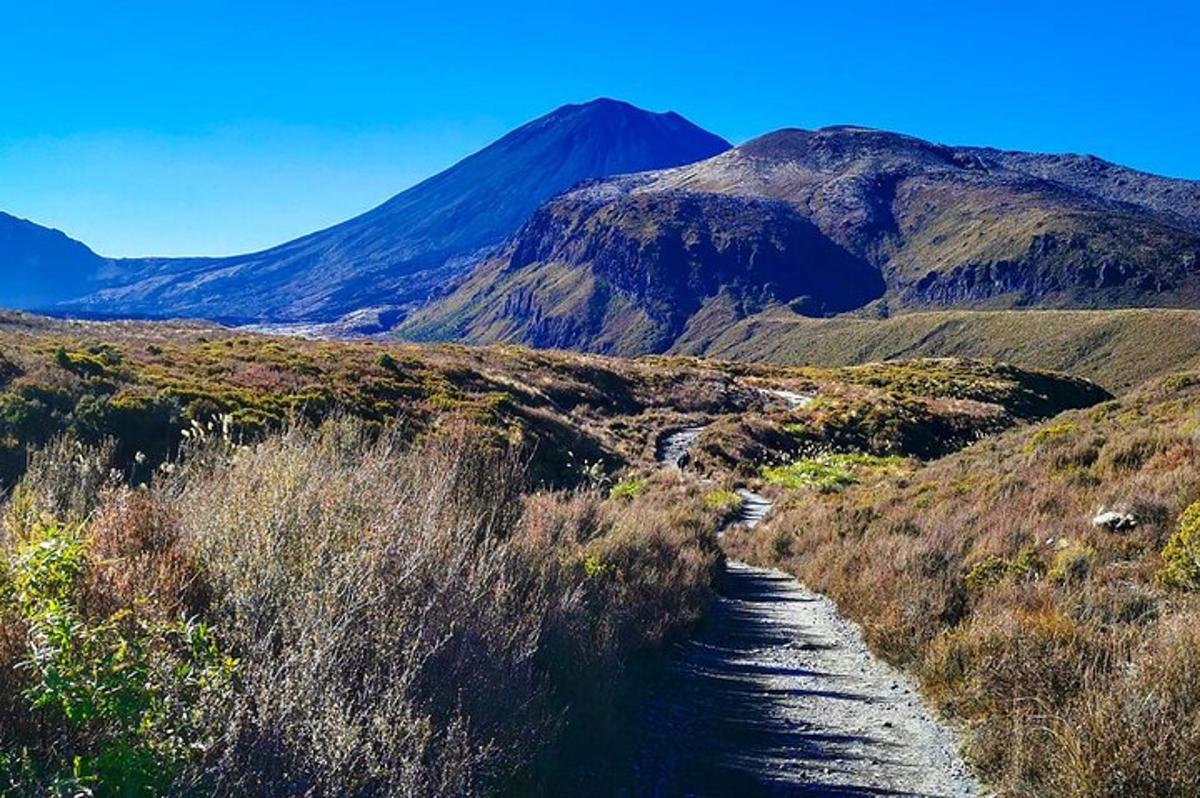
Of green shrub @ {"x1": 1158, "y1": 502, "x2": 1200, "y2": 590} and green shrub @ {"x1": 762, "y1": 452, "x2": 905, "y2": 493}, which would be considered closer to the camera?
green shrub @ {"x1": 1158, "y1": 502, "x2": 1200, "y2": 590}

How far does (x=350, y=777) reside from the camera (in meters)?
3.25

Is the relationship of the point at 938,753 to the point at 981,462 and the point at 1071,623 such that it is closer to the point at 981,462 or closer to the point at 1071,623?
the point at 1071,623

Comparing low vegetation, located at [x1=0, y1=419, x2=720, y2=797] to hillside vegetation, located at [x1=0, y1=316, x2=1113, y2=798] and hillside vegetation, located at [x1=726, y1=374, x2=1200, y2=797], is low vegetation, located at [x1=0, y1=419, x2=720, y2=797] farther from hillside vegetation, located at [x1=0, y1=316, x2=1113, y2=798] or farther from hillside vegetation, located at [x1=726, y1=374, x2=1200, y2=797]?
hillside vegetation, located at [x1=726, y1=374, x2=1200, y2=797]

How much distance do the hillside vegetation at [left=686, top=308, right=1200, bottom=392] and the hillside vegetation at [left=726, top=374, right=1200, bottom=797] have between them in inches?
4506

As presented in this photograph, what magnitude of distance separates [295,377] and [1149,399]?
79.5ft

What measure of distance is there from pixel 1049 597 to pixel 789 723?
2.45 meters

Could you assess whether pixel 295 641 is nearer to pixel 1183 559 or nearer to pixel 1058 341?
pixel 1183 559

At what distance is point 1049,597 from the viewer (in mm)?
7164

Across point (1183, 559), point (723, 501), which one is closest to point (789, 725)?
point (1183, 559)

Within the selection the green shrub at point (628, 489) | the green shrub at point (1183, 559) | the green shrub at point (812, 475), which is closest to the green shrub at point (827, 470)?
the green shrub at point (812, 475)

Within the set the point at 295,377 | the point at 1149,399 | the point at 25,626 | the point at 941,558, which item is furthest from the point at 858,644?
the point at 295,377

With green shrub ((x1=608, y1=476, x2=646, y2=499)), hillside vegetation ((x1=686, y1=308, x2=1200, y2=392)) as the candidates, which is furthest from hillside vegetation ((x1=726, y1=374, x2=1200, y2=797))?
hillside vegetation ((x1=686, y1=308, x2=1200, y2=392))

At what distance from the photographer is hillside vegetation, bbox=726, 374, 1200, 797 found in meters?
4.50

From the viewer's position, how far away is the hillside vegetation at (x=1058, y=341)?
5103 inches
